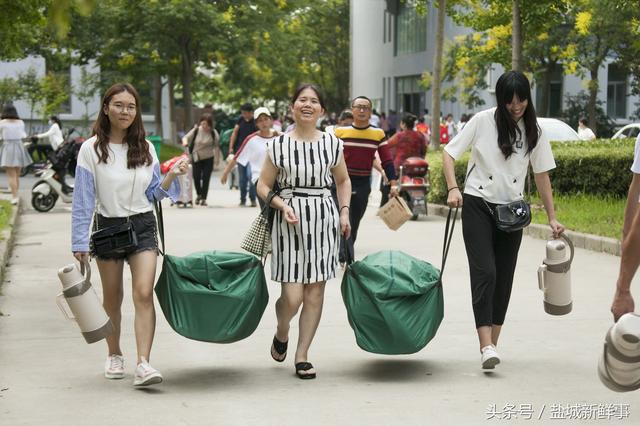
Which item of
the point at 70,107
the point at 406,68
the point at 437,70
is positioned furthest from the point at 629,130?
the point at 70,107

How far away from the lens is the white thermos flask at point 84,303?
673cm

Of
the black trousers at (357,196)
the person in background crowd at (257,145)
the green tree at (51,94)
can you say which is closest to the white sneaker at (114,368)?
the black trousers at (357,196)

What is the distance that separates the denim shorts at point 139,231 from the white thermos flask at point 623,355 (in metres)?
3.19

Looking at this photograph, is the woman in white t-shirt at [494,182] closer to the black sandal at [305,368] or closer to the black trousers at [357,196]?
the black sandal at [305,368]

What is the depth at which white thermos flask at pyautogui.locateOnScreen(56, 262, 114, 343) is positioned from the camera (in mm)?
6727

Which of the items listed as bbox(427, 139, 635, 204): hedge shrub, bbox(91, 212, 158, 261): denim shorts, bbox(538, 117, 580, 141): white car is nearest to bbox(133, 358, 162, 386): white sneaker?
bbox(91, 212, 158, 261): denim shorts

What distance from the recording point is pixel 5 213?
18.6 metres

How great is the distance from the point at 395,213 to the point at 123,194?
4.80 m

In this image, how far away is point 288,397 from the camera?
671 centimetres

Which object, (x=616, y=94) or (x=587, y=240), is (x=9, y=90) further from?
(x=587, y=240)

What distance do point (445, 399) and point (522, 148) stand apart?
5.50 ft

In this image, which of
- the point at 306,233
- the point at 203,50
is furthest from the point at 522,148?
the point at 203,50

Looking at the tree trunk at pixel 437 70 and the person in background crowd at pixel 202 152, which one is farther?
the tree trunk at pixel 437 70

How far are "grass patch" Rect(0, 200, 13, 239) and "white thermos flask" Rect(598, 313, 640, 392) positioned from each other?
12212 mm
